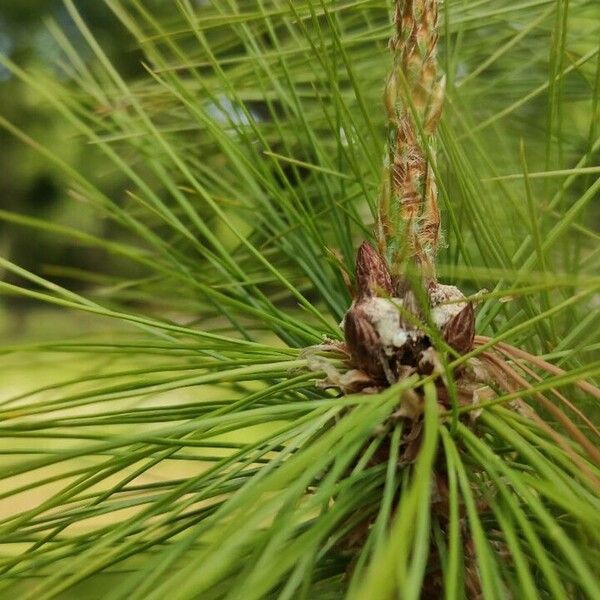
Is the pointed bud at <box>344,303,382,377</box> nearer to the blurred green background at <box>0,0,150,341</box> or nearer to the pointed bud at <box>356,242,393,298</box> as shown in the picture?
the pointed bud at <box>356,242,393,298</box>

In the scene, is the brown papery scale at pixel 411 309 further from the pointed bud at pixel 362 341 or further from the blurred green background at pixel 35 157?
the blurred green background at pixel 35 157

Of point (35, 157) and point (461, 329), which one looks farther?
point (35, 157)

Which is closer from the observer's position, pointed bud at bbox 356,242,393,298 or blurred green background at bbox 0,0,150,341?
pointed bud at bbox 356,242,393,298

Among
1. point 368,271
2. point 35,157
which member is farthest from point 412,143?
point 35,157

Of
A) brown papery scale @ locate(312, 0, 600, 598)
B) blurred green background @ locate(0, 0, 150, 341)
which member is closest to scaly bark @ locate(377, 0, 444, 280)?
brown papery scale @ locate(312, 0, 600, 598)

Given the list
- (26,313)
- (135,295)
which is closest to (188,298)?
(135,295)

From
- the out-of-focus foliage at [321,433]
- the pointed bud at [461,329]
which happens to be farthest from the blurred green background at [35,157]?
the pointed bud at [461,329]

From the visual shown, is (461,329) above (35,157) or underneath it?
underneath

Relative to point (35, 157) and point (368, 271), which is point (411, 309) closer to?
point (368, 271)
